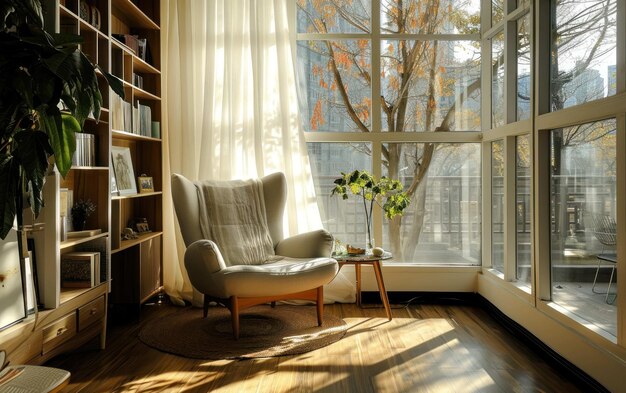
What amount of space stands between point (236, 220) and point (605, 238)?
7.86 feet

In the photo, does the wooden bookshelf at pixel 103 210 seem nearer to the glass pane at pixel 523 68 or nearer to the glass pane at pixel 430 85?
the glass pane at pixel 430 85

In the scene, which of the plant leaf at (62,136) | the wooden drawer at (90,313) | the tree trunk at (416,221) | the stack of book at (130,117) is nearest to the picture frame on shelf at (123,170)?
the stack of book at (130,117)

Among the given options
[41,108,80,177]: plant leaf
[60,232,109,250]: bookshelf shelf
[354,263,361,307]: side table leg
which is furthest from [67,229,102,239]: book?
[354,263,361,307]: side table leg

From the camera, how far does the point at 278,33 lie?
4352 millimetres

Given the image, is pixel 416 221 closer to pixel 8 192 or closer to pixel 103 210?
pixel 103 210

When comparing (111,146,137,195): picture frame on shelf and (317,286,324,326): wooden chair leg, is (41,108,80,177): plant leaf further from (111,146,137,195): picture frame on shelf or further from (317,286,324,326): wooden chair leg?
(317,286,324,326): wooden chair leg

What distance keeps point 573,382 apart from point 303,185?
2398 millimetres

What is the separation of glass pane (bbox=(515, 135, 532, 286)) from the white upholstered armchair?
1.27 m

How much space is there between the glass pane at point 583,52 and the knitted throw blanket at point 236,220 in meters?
2.14

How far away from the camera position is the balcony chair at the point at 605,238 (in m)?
2.56

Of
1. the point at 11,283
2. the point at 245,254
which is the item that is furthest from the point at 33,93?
the point at 245,254

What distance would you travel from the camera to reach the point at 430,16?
4.55 metres

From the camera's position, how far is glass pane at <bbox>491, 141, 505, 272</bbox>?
164 inches

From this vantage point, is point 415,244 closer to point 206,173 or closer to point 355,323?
point 355,323
